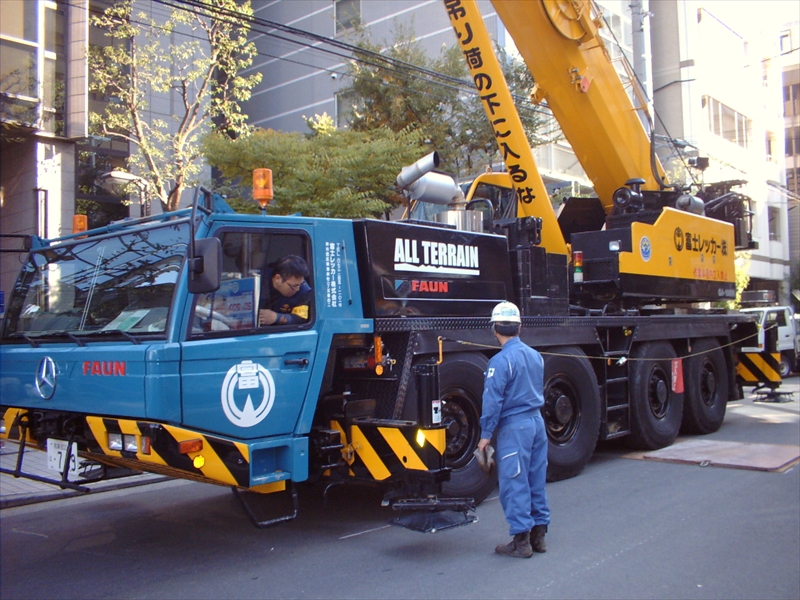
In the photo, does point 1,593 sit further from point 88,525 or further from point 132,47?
point 132,47

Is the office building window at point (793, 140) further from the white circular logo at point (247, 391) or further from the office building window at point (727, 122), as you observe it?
the white circular logo at point (247, 391)

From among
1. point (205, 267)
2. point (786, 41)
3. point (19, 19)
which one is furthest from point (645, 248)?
point (786, 41)

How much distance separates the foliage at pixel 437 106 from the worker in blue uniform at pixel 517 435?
12674 millimetres

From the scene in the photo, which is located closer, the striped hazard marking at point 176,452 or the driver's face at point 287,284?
the striped hazard marking at point 176,452

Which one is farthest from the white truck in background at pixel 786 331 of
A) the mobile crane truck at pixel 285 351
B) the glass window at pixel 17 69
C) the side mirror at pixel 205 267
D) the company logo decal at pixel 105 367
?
the company logo decal at pixel 105 367

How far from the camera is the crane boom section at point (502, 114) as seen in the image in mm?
8516

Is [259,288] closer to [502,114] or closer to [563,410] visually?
[563,410]

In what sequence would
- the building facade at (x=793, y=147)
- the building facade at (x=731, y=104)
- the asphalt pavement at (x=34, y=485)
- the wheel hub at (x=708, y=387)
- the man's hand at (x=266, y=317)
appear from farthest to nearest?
the building facade at (x=793, y=147)
the building facade at (x=731, y=104)
the wheel hub at (x=708, y=387)
the asphalt pavement at (x=34, y=485)
the man's hand at (x=266, y=317)

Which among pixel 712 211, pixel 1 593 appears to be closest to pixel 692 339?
pixel 712 211

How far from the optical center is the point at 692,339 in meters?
10.8

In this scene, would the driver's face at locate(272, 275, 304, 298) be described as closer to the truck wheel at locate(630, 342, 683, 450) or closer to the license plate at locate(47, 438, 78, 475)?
the license plate at locate(47, 438, 78, 475)

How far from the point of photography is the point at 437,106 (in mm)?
18266

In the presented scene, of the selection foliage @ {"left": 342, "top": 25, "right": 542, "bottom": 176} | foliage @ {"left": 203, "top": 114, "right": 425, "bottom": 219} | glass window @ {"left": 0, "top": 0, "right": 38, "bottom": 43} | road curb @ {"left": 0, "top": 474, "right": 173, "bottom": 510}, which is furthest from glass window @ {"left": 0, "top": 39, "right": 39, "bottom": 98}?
road curb @ {"left": 0, "top": 474, "right": 173, "bottom": 510}

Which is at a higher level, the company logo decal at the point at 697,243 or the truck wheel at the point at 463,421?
the company logo decal at the point at 697,243
